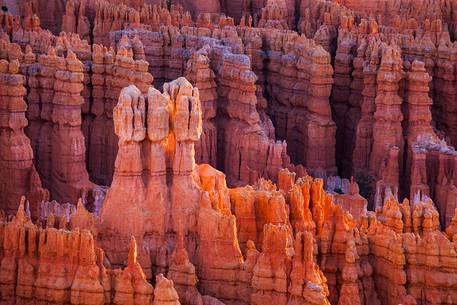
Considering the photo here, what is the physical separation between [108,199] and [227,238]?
86.6 inches

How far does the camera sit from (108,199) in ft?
93.6

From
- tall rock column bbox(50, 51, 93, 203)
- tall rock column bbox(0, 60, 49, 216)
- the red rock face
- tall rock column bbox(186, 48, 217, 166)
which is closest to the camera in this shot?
the red rock face

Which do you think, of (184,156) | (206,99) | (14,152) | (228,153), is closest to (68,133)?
(14,152)

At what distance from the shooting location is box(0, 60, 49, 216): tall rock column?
1389 inches

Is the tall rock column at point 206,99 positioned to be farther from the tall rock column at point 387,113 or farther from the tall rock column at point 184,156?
the tall rock column at point 184,156

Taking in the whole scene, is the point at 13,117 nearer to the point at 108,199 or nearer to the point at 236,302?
the point at 108,199

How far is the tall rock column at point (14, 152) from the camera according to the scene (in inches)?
1389

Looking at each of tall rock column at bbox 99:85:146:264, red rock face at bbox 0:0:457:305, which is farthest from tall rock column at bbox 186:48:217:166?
tall rock column at bbox 99:85:146:264

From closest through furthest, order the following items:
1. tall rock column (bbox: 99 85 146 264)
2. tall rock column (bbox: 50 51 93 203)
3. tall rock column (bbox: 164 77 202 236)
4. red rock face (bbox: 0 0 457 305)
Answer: red rock face (bbox: 0 0 457 305) → tall rock column (bbox: 99 85 146 264) → tall rock column (bbox: 164 77 202 236) → tall rock column (bbox: 50 51 93 203)

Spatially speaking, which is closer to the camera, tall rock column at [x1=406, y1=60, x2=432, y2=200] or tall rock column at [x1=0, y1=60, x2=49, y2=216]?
tall rock column at [x1=0, y1=60, x2=49, y2=216]

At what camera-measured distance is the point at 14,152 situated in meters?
35.4

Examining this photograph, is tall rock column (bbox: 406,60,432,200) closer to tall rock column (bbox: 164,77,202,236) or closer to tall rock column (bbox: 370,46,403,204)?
tall rock column (bbox: 370,46,403,204)

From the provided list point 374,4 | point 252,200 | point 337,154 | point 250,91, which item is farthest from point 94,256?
point 374,4

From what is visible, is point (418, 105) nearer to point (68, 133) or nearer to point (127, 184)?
point (68, 133)
